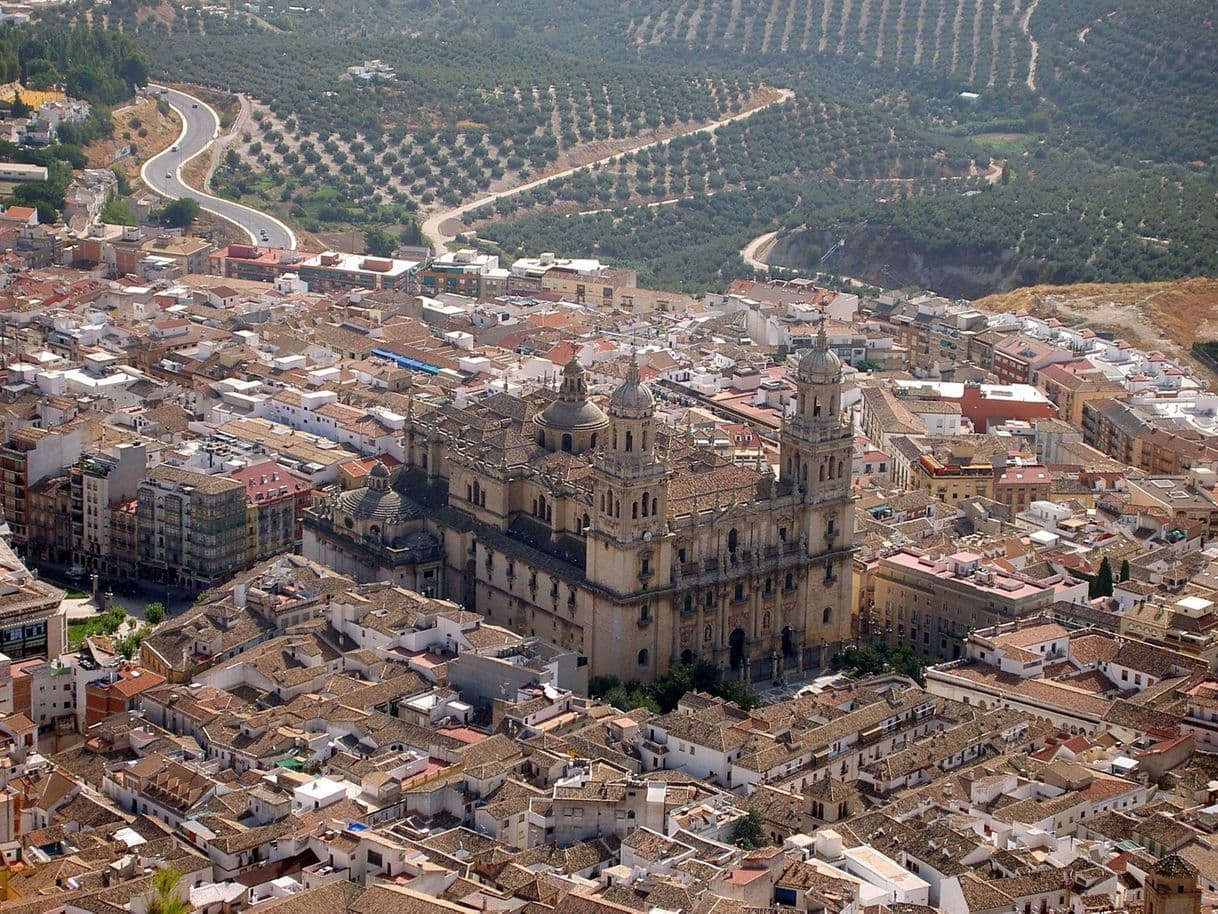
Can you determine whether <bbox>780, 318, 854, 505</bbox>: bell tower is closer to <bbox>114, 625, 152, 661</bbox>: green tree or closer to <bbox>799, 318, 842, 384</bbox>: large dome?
<bbox>799, 318, 842, 384</bbox>: large dome

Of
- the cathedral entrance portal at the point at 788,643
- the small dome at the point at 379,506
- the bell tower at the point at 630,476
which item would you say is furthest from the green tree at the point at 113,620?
the cathedral entrance portal at the point at 788,643

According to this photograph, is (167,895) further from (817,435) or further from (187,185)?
(187,185)

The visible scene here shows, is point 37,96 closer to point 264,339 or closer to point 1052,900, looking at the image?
point 264,339

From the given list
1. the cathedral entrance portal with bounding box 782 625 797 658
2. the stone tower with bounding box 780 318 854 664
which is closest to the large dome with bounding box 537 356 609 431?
the stone tower with bounding box 780 318 854 664

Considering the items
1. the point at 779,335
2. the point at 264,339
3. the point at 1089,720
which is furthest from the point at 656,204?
the point at 1089,720

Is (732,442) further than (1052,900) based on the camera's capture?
Yes

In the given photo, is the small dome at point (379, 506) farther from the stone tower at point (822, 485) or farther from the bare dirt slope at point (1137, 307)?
the bare dirt slope at point (1137, 307)
